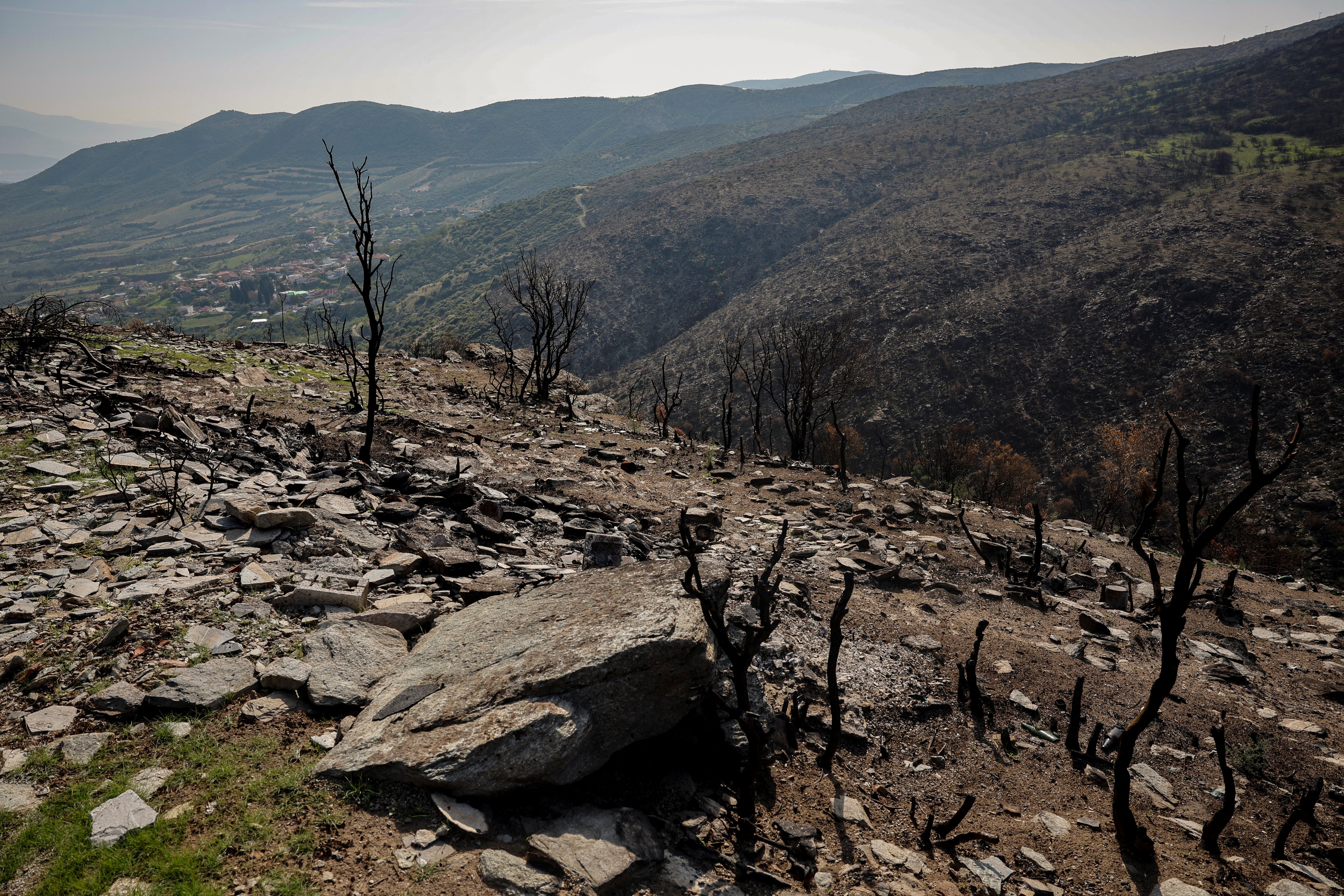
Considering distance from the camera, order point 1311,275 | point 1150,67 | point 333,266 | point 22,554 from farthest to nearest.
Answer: point 333,266
point 1150,67
point 1311,275
point 22,554

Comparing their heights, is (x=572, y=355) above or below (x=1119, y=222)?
below

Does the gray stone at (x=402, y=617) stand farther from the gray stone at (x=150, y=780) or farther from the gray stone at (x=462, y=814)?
the gray stone at (x=462, y=814)

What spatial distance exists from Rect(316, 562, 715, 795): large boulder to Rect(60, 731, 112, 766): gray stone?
1174 millimetres

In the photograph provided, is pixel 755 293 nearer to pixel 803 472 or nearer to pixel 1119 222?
pixel 1119 222

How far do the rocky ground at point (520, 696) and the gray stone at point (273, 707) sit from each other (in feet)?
0.09

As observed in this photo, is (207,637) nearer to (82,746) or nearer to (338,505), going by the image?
(82,746)

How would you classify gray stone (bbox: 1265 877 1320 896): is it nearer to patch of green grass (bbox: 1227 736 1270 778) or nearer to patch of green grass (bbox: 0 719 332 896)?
patch of green grass (bbox: 1227 736 1270 778)

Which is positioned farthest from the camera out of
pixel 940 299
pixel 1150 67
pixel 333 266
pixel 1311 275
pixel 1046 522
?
pixel 333 266

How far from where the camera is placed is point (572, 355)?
65.9 metres

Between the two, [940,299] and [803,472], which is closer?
[803,472]

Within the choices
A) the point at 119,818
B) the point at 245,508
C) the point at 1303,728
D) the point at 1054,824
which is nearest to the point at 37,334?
the point at 245,508

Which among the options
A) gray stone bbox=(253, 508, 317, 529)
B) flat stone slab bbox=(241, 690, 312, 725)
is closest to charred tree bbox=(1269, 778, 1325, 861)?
Result: flat stone slab bbox=(241, 690, 312, 725)

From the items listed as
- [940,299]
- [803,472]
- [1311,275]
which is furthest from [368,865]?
[1311,275]

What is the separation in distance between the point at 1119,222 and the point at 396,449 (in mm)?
60327
